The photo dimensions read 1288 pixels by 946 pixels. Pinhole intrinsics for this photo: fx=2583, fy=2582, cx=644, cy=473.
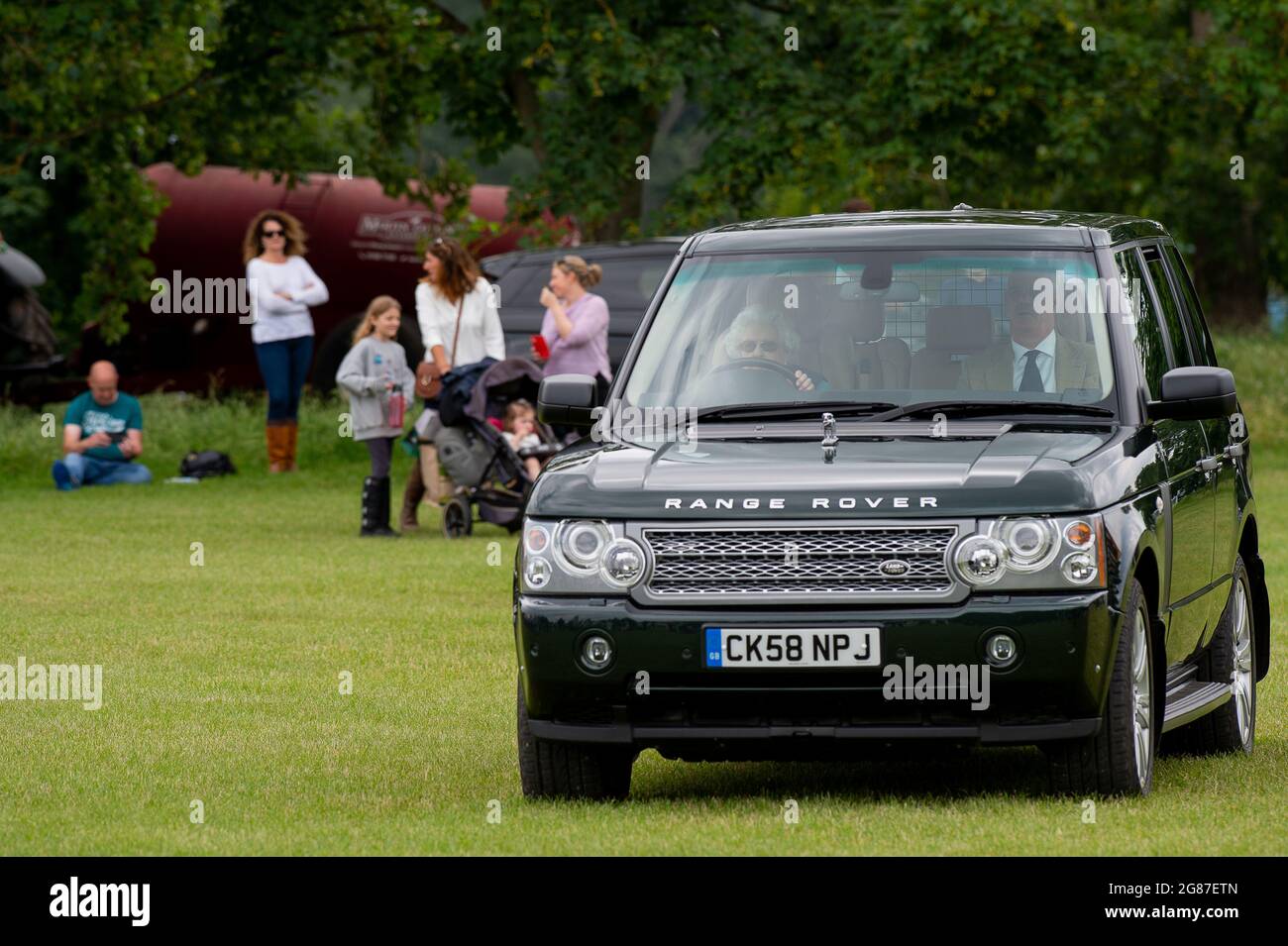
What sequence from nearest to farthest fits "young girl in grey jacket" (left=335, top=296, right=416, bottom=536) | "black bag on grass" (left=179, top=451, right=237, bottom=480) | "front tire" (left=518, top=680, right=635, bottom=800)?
"front tire" (left=518, top=680, right=635, bottom=800) < "young girl in grey jacket" (left=335, top=296, right=416, bottom=536) < "black bag on grass" (left=179, top=451, right=237, bottom=480)

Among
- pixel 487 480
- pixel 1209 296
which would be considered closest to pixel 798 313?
pixel 487 480

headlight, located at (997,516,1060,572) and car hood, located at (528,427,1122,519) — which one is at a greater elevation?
car hood, located at (528,427,1122,519)

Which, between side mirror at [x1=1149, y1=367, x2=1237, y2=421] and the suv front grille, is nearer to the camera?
the suv front grille

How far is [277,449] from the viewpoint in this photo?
24406mm

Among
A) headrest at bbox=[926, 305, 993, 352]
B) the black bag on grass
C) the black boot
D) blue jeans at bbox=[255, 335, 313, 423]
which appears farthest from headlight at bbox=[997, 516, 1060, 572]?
the black bag on grass

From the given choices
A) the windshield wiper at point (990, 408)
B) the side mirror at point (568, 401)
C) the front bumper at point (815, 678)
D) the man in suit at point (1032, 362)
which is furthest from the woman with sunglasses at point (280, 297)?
the front bumper at point (815, 678)

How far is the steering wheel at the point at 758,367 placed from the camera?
8.55 m

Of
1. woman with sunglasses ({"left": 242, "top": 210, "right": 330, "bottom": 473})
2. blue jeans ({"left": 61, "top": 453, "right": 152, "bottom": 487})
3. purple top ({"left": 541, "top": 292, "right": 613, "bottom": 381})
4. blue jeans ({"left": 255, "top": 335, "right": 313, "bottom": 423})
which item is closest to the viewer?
purple top ({"left": 541, "top": 292, "right": 613, "bottom": 381})

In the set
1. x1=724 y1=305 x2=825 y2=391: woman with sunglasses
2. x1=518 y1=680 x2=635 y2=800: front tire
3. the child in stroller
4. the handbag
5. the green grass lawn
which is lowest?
the green grass lawn

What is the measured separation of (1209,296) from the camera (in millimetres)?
43750

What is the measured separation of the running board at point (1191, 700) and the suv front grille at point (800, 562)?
1313 mm

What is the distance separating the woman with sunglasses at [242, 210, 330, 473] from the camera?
21.9m

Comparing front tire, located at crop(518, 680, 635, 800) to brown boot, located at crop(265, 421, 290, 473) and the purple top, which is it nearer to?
the purple top

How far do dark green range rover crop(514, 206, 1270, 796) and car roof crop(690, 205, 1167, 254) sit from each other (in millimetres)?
18
